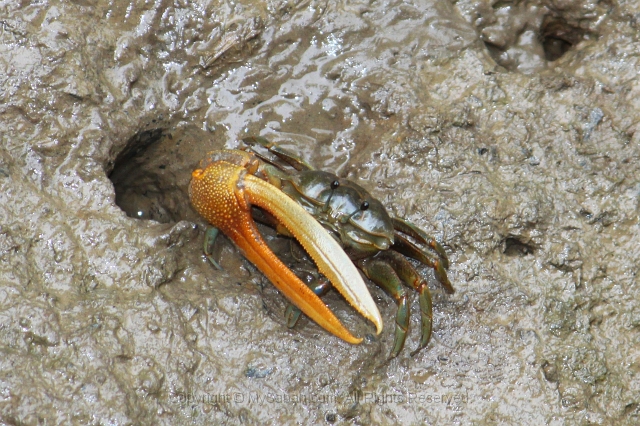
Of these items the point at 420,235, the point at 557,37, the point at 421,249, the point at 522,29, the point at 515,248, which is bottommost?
the point at 515,248

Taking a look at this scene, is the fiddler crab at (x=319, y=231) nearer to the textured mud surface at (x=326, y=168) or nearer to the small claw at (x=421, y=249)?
the small claw at (x=421, y=249)

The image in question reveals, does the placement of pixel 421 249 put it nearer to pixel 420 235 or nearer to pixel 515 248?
pixel 420 235

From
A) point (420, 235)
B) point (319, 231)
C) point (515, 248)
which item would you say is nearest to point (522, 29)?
point (515, 248)

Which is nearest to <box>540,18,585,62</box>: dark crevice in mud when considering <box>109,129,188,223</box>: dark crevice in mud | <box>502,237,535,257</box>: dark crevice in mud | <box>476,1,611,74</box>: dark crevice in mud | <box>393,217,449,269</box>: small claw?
<box>476,1,611,74</box>: dark crevice in mud

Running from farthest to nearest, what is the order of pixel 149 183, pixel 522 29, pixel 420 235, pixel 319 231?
pixel 522 29, pixel 149 183, pixel 420 235, pixel 319 231

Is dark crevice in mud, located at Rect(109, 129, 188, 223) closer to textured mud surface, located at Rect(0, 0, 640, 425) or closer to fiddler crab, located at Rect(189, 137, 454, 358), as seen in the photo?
textured mud surface, located at Rect(0, 0, 640, 425)
